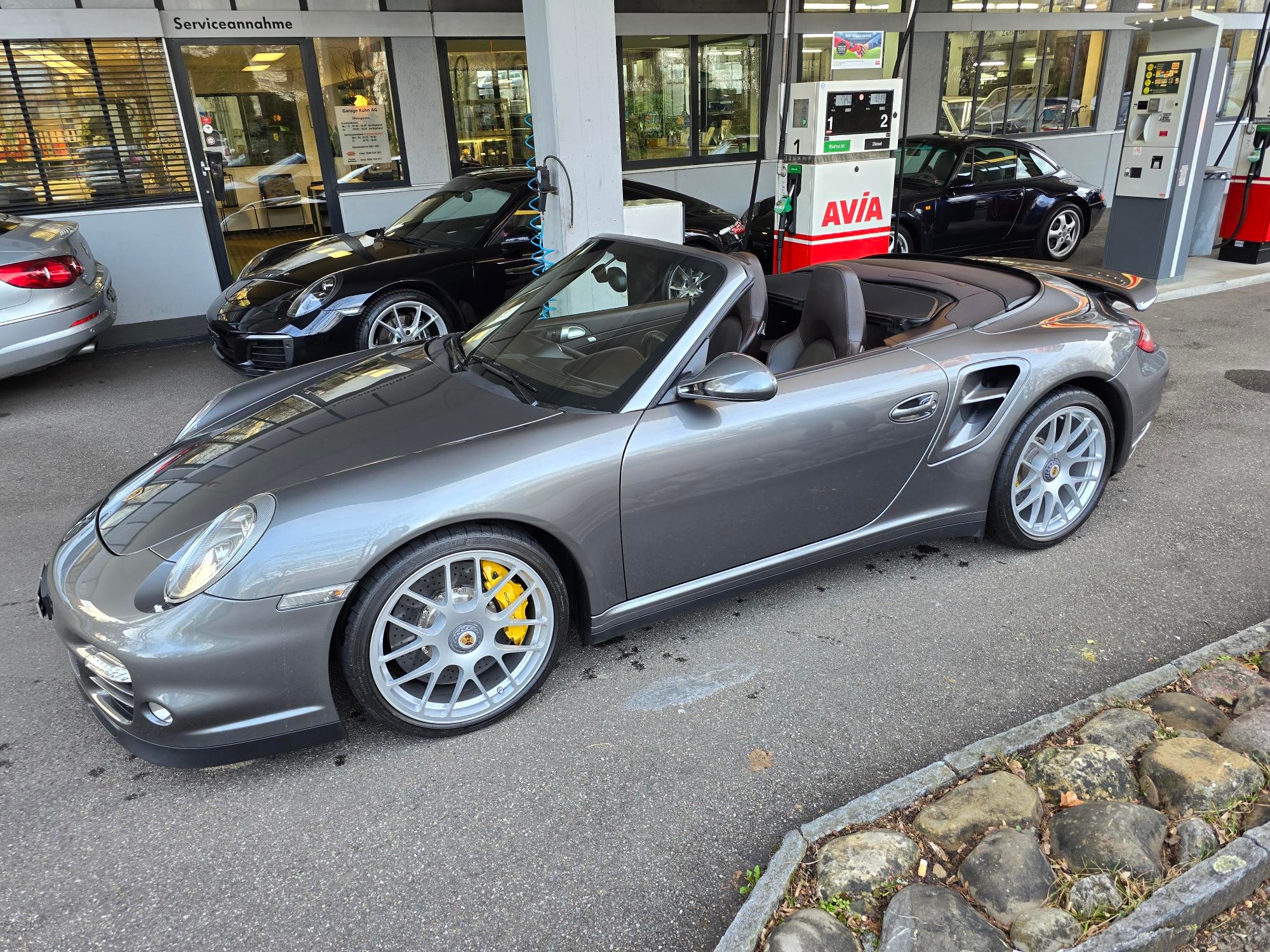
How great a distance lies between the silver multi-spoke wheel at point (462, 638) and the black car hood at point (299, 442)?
40 cm

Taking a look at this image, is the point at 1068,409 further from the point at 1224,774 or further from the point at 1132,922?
the point at 1132,922

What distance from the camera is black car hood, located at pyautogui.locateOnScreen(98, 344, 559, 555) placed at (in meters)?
2.59

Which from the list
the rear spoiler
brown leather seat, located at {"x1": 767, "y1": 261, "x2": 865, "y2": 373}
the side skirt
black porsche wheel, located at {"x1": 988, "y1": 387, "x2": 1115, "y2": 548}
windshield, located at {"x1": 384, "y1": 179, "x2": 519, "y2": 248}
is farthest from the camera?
windshield, located at {"x1": 384, "y1": 179, "x2": 519, "y2": 248}

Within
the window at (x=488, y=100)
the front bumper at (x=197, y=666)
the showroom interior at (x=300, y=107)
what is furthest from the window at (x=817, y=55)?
the front bumper at (x=197, y=666)

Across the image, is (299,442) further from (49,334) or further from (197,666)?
(49,334)

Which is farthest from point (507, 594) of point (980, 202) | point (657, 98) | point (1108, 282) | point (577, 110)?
point (657, 98)

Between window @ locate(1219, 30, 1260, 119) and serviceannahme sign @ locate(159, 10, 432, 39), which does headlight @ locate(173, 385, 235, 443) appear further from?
window @ locate(1219, 30, 1260, 119)

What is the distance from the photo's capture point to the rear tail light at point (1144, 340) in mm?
3773

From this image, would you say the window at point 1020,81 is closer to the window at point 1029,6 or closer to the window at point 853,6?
the window at point 1029,6

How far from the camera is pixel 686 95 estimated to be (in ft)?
36.6

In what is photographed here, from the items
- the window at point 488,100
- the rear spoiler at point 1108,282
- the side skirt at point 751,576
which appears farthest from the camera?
the window at point 488,100

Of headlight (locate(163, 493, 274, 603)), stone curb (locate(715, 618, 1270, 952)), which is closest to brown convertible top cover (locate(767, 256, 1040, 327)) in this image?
stone curb (locate(715, 618, 1270, 952))

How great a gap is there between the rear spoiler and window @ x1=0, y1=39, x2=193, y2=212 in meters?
7.62

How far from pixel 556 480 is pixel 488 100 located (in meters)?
8.80
